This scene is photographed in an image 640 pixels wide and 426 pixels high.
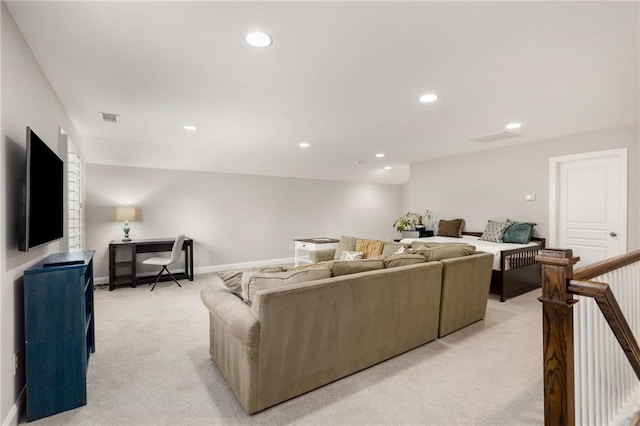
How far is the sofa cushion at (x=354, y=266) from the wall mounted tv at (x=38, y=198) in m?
1.92

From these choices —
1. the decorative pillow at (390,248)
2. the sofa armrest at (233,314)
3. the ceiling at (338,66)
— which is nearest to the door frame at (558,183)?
the ceiling at (338,66)

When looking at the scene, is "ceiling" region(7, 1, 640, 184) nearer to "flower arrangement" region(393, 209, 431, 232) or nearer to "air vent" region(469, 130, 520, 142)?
"air vent" region(469, 130, 520, 142)

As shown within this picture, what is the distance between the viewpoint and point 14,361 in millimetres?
1838

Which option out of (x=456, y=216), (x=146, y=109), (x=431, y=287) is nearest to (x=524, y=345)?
(x=431, y=287)

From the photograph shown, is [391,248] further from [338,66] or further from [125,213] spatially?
[125,213]

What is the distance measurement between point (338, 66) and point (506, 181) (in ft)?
14.7

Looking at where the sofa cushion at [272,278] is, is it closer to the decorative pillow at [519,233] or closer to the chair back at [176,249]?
the chair back at [176,249]

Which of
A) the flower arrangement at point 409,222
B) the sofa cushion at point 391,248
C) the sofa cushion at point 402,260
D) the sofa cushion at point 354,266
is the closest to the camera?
the sofa cushion at point 354,266

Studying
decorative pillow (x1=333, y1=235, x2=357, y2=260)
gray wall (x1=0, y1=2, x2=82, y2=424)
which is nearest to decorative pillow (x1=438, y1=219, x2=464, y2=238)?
decorative pillow (x1=333, y1=235, x2=357, y2=260)

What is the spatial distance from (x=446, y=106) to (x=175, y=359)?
3580 millimetres

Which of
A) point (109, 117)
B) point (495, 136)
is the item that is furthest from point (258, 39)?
point (495, 136)

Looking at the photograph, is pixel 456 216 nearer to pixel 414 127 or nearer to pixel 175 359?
pixel 414 127

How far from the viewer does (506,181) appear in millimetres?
5477

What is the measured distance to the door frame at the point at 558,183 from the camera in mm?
4188
